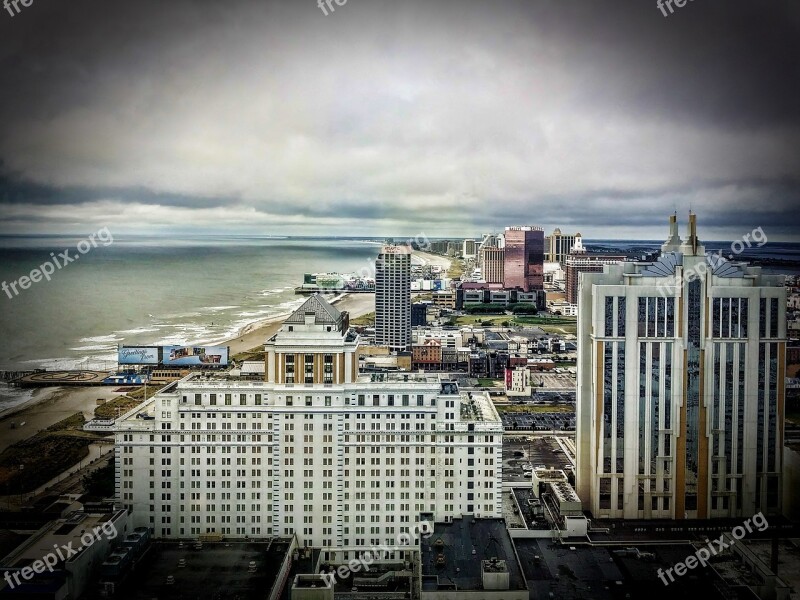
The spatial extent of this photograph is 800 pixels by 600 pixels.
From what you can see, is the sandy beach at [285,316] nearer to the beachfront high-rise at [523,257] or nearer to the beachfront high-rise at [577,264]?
the beachfront high-rise at [523,257]

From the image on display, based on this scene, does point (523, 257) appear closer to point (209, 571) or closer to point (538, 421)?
A: point (538, 421)

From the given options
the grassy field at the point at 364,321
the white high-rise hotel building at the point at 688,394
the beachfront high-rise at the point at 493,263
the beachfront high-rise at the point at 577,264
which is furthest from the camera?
the beachfront high-rise at the point at 493,263

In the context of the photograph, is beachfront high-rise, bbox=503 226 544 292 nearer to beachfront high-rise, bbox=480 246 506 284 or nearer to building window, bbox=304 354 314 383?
beachfront high-rise, bbox=480 246 506 284

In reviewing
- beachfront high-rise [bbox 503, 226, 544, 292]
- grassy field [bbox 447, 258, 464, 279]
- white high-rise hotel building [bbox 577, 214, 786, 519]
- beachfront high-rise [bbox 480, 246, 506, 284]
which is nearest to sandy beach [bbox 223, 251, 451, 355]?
grassy field [bbox 447, 258, 464, 279]

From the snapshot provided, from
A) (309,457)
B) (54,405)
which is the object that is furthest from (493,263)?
(309,457)

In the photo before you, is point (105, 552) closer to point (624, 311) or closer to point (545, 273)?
point (624, 311)

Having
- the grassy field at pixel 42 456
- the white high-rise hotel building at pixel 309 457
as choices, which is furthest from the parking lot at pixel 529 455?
the grassy field at pixel 42 456

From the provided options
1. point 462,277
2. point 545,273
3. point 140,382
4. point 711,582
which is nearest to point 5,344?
point 140,382
